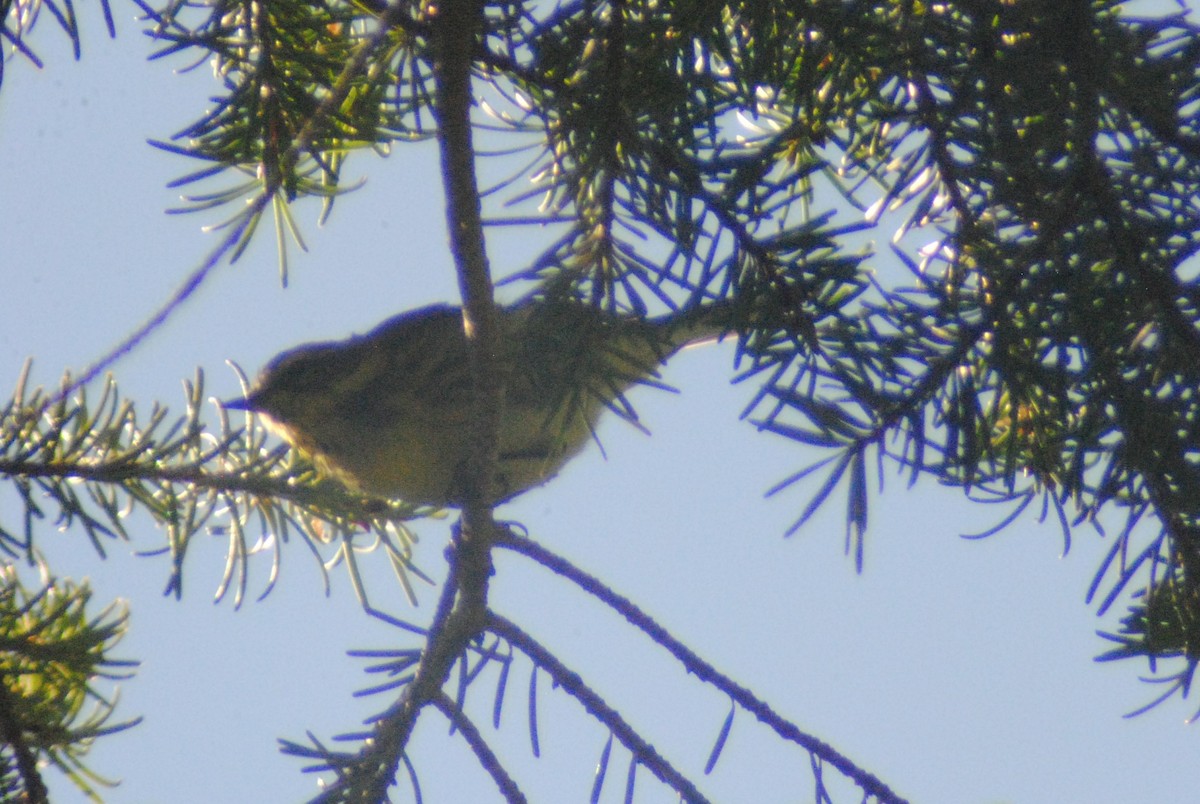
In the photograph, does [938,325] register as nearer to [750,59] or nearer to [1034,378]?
[1034,378]

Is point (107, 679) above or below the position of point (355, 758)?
above

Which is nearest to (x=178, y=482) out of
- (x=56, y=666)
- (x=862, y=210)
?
(x=56, y=666)

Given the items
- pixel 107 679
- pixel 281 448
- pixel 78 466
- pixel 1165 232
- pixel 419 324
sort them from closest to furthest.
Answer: pixel 1165 232, pixel 78 466, pixel 107 679, pixel 281 448, pixel 419 324

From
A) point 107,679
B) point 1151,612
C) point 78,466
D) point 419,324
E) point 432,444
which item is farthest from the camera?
point 419,324

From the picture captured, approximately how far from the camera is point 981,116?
1417 mm

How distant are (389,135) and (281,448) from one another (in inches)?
22.8

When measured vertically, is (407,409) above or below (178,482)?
above

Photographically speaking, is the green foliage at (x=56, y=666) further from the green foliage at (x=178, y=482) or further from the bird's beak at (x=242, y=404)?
the bird's beak at (x=242, y=404)

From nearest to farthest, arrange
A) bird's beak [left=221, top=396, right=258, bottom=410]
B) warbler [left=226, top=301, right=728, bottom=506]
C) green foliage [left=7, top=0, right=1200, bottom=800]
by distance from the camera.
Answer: green foliage [left=7, top=0, right=1200, bottom=800], warbler [left=226, top=301, right=728, bottom=506], bird's beak [left=221, top=396, right=258, bottom=410]

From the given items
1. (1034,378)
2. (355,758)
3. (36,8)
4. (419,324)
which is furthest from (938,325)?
(419,324)

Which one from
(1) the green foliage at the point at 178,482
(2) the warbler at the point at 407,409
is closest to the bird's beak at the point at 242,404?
(2) the warbler at the point at 407,409

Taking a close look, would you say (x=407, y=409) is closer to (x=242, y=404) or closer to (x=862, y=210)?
(x=242, y=404)

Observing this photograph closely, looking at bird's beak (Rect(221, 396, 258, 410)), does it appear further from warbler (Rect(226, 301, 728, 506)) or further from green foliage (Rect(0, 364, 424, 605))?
green foliage (Rect(0, 364, 424, 605))

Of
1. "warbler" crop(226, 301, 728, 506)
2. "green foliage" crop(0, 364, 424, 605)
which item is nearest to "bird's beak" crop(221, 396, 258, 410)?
"warbler" crop(226, 301, 728, 506)
